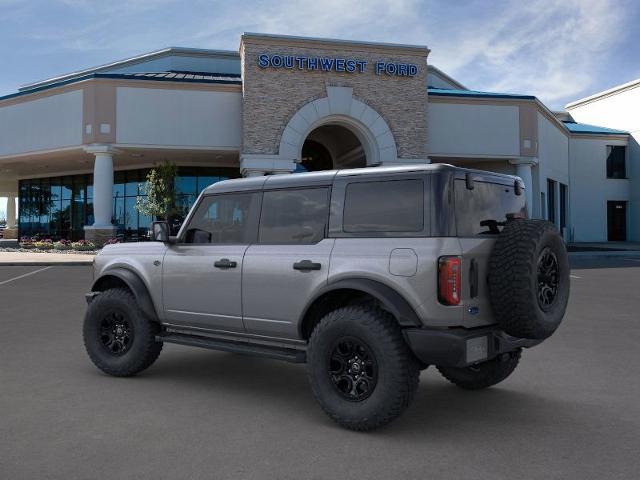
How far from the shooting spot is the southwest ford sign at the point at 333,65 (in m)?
27.7

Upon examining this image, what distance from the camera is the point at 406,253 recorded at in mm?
4316

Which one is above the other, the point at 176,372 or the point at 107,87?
the point at 107,87

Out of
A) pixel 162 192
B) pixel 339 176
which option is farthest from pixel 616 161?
pixel 339 176

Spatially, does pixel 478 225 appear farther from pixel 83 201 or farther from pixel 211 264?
pixel 83 201

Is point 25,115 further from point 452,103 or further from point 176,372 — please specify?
point 176,372

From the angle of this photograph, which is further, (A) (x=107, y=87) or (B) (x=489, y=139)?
(B) (x=489, y=139)

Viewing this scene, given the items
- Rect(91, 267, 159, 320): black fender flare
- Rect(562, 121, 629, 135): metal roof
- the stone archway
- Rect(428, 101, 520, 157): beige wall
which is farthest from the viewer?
Rect(562, 121, 629, 135): metal roof

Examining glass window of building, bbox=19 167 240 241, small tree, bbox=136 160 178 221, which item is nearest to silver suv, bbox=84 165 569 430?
small tree, bbox=136 160 178 221

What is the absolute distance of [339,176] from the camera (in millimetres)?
4953

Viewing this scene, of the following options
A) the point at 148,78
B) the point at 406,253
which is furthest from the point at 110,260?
the point at 148,78

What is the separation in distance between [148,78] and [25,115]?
810 centimetres

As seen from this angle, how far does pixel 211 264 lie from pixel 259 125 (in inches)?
919

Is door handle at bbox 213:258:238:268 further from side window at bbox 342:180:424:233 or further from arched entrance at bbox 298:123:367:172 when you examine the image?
arched entrance at bbox 298:123:367:172

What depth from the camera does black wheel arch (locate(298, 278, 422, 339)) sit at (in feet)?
14.0
